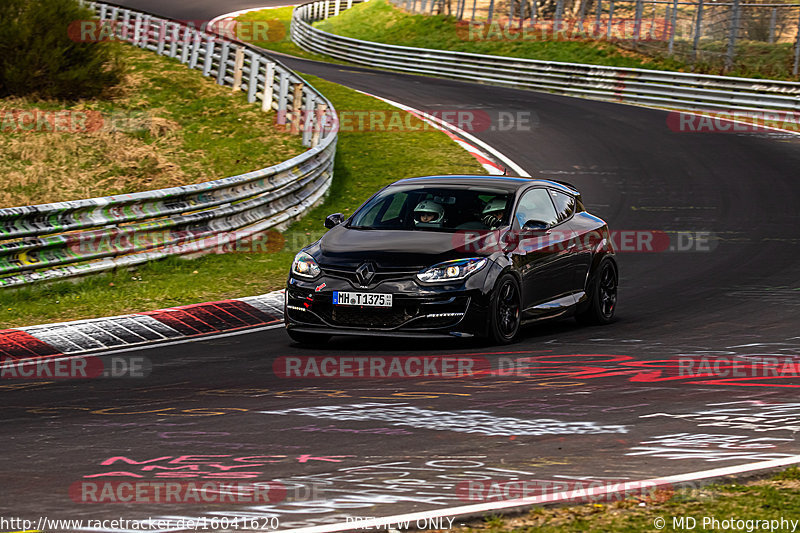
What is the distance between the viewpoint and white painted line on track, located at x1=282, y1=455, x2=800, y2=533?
16.1ft

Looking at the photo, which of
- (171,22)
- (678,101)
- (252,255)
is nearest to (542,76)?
(678,101)

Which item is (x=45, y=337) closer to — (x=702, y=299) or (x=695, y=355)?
(x=695, y=355)

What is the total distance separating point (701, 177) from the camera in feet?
73.6

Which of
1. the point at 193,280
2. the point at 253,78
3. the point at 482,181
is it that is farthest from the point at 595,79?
the point at 482,181

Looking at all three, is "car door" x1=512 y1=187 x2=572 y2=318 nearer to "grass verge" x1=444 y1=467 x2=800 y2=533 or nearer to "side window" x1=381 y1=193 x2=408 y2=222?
"side window" x1=381 y1=193 x2=408 y2=222

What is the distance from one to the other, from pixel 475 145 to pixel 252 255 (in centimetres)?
1085

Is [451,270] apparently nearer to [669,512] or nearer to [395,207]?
[395,207]

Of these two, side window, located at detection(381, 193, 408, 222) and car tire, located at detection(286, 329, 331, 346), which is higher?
side window, located at detection(381, 193, 408, 222)

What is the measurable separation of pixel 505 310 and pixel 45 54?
19802mm

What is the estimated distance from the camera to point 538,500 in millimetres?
5203

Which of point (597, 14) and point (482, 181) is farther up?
point (597, 14)

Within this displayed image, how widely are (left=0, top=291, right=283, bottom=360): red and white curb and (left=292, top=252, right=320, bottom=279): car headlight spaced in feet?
4.25

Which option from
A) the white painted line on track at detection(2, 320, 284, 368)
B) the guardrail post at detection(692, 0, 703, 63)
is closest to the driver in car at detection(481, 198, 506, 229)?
the white painted line on track at detection(2, 320, 284, 368)

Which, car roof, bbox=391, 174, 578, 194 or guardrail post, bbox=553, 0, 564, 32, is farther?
guardrail post, bbox=553, 0, 564, 32
